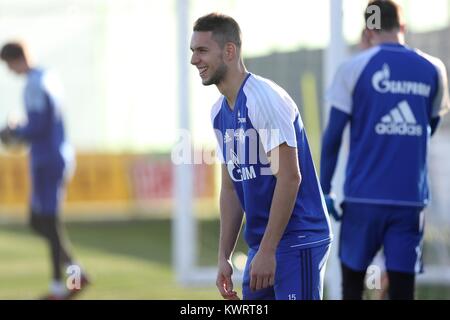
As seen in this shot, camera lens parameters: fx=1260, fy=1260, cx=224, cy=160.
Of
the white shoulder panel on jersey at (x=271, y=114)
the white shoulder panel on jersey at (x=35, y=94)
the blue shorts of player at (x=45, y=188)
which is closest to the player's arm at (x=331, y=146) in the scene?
the white shoulder panel on jersey at (x=271, y=114)

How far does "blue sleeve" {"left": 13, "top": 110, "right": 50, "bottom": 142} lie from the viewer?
33.7 ft

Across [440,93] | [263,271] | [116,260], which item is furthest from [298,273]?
[116,260]

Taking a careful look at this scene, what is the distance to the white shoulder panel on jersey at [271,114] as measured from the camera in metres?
5.19

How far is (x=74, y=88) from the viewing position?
19.6 m

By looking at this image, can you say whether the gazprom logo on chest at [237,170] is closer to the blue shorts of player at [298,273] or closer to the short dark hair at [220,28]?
the blue shorts of player at [298,273]

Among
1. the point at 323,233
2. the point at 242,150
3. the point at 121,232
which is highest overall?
the point at 242,150

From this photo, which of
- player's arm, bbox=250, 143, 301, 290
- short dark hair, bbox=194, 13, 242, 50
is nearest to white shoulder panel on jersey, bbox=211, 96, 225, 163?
short dark hair, bbox=194, 13, 242, 50

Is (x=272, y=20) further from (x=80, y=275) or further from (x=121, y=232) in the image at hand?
(x=121, y=232)

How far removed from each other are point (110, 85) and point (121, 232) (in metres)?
2.74

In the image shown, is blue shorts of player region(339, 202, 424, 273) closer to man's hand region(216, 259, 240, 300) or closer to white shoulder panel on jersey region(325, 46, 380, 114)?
white shoulder panel on jersey region(325, 46, 380, 114)

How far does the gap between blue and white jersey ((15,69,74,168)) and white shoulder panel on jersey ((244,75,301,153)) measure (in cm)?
518

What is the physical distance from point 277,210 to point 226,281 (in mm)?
548

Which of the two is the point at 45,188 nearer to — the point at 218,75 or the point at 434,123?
the point at 434,123
